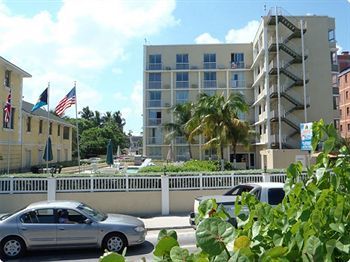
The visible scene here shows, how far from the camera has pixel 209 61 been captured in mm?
50750

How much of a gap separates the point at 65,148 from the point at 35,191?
3340 cm

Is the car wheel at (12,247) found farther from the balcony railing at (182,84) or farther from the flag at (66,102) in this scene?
Answer: the balcony railing at (182,84)

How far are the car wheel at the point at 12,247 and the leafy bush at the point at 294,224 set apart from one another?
30.0 ft

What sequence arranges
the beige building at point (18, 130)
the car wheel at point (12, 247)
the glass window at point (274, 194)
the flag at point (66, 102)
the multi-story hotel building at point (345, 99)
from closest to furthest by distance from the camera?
the car wheel at point (12, 247)
the glass window at point (274, 194)
the flag at point (66, 102)
the beige building at point (18, 130)
the multi-story hotel building at point (345, 99)

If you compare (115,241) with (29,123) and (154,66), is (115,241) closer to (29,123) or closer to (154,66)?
(29,123)

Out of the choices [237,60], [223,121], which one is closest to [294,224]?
[223,121]

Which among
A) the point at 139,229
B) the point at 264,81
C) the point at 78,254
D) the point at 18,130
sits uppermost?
the point at 264,81

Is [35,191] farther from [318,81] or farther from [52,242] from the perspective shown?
[318,81]

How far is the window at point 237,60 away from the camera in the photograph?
4938cm

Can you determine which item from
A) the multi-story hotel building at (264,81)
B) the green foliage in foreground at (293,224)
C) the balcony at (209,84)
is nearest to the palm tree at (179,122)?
the multi-story hotel building at (264,81)

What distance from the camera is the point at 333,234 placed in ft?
4.40

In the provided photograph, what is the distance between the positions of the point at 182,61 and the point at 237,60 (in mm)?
7635

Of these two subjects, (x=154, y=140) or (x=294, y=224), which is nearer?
(x=294, y=224)

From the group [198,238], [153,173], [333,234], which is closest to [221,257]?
[198,238]
